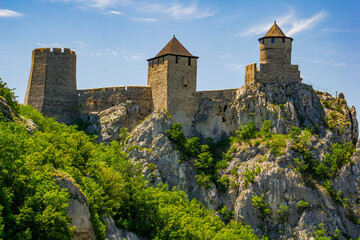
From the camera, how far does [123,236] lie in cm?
4812

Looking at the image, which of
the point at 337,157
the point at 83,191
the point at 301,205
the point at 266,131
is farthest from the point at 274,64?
the point at 83,191

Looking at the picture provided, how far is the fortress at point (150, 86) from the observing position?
221 feet

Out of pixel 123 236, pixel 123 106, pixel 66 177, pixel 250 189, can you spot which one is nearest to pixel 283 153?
pixel 250 189

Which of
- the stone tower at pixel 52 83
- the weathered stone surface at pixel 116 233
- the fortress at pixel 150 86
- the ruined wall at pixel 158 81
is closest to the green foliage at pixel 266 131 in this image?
the fortress at pixel 150 86

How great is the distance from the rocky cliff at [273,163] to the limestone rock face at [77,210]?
27.6 metres

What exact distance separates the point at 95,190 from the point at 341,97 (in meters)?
41.5

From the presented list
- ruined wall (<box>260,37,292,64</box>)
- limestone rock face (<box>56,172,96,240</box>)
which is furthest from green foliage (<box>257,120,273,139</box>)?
limestone rock face (<box>56,172,96,240</box>)

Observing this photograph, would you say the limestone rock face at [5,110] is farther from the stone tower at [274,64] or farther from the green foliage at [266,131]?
the stone tower at [274,64]

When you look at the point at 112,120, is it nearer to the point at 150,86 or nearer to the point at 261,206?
the point at 150,86

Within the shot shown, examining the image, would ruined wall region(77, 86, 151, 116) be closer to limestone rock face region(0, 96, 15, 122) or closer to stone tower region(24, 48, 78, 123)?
stone tower region(24, 48, 78, 123)

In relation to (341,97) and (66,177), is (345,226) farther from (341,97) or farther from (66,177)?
(66,177)

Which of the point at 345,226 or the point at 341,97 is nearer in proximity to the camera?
the point at 345,226

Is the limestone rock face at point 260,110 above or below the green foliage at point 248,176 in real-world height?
above

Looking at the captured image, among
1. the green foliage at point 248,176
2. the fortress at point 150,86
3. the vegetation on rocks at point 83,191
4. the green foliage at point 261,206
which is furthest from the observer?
the fortress at point 150,86
